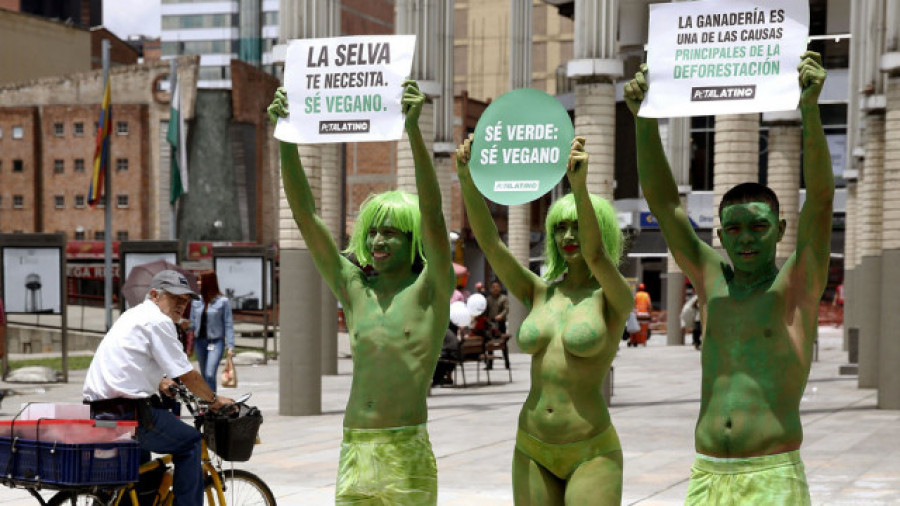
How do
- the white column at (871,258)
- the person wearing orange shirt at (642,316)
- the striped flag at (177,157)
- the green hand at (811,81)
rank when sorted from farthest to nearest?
1. the striped flag at (177,157)
2. the person wearing orange shirt at (642,316)
3. the white column at (871,258)
4. the green hand at (811,81)

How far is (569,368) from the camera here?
491 cm

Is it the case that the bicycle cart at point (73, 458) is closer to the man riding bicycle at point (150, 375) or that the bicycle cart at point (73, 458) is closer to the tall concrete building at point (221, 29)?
the man riding bicycle at point (150, 375)

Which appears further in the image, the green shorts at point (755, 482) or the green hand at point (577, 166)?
the green hand at point (577, 166)

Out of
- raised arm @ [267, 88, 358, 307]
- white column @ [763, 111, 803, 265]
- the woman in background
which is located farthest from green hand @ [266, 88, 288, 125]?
white column @ [763, 111, 803, 265]

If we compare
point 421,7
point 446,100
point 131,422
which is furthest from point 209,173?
point 131,422

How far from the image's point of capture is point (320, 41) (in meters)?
6.24

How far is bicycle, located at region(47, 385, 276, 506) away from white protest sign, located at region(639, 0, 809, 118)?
11.1ft

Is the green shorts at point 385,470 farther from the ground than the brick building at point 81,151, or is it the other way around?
the brick building at point 81,151

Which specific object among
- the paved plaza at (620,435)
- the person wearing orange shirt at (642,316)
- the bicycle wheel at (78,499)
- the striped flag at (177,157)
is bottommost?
the person wearing orange shirt at (642,316)

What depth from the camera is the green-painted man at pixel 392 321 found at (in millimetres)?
5148

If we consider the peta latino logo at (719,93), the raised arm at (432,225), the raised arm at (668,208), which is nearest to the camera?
the raised arm at (668,208)

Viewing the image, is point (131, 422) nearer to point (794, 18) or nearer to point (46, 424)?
point (46, 424)

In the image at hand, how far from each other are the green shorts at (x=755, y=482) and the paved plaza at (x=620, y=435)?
591cm

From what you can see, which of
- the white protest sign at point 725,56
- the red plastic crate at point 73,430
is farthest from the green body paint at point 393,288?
the red plastic crate at point 73,430
